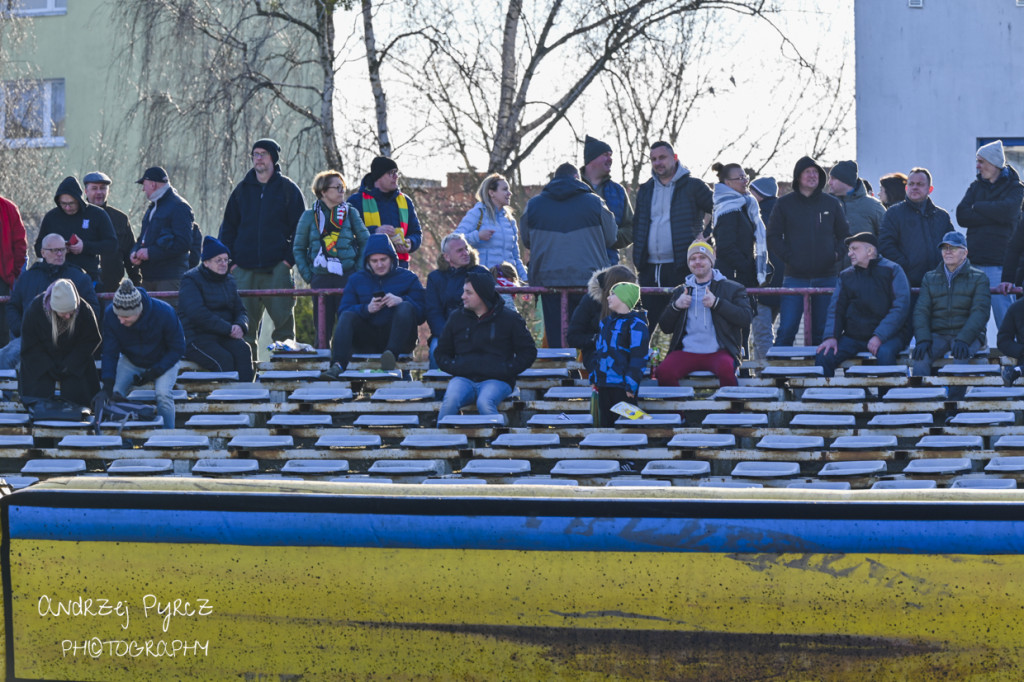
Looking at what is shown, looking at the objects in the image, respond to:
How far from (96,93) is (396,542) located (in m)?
21.1

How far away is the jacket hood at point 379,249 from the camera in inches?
423

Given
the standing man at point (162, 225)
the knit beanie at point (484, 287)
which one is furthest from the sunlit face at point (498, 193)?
the standing man at point (162, 225)

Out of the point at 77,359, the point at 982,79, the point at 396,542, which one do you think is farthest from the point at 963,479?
the point at 982,79

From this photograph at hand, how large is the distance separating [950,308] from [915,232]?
1.14 meters

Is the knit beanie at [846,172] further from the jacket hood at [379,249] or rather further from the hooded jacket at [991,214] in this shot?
the jacket hood at [379,249]

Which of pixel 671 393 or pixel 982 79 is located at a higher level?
pixel 982 79

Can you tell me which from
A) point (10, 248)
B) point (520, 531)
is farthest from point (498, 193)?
point (520, 531)

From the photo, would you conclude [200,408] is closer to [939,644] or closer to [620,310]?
[620,310]

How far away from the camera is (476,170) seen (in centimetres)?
2155

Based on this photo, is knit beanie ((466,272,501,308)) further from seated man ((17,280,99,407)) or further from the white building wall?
the white building wall

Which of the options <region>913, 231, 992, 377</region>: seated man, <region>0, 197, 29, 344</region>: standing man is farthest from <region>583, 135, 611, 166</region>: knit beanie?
<region>0, 197, 29, 344</region>: standing man

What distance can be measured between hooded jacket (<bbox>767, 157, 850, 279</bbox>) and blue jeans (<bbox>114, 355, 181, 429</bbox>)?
4799 mm

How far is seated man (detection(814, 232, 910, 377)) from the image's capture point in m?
10.2

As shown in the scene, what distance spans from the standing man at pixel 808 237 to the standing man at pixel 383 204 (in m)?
3.04
